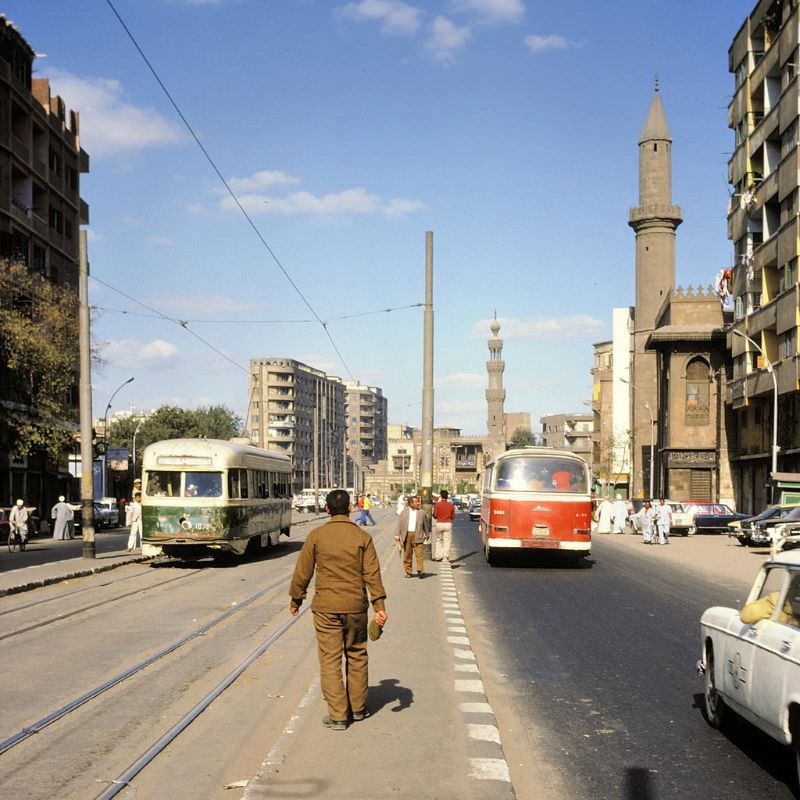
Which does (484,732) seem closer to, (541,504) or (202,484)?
(541,504)

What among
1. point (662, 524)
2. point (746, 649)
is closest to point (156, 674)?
point (746, 649)

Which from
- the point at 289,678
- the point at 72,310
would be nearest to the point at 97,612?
the point at 289,678

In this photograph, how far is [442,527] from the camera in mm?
26453

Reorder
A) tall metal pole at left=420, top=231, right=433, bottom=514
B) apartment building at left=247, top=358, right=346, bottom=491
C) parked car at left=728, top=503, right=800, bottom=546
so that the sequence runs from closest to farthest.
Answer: tall metal pole at left=420, top=231, right=433, bottom=514, parked car at left=728, top=503, right=800, bottom=546, apartment building at left=247, top=358, right=346, bottom=491

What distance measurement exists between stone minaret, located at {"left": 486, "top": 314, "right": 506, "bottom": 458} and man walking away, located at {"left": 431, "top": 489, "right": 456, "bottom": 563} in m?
151

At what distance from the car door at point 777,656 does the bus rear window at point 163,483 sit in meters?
19.6

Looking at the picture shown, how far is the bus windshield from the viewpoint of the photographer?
83.3 ft

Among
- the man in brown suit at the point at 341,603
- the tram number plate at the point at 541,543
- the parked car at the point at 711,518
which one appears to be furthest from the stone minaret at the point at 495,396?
the man in brown suit at the point at 341,603

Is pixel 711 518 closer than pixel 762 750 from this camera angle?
No

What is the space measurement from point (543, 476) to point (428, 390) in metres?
5.42

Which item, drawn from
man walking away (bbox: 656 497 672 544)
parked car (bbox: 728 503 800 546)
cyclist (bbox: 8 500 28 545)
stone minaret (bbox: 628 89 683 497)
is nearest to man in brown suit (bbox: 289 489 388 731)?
cyclist (bbox: 8 500 28 545)

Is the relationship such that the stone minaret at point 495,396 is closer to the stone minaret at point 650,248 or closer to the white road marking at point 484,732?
the stone minaret at point 650,248

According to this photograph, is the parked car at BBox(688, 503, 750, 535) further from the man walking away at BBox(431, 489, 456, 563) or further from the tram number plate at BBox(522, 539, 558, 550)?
the tram number plate at BBox(522, 539, 558, 550)

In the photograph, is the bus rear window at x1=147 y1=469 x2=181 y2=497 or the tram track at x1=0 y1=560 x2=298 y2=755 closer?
the tram track at x1=0 y1=560 x2=298 y2=755
